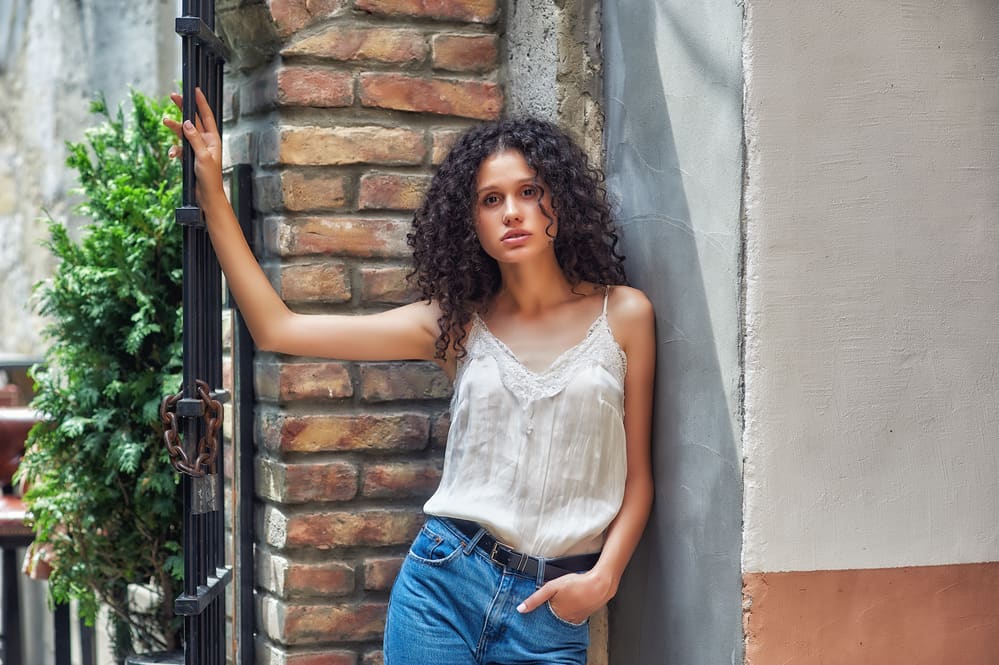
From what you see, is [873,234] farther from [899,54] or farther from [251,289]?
[251,289]

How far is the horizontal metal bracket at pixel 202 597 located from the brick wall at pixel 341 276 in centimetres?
14

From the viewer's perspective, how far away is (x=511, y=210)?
2.11 meters

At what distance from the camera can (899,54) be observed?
1977 mm

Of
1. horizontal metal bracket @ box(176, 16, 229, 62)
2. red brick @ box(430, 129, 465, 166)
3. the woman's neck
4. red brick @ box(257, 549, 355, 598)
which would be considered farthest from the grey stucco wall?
horizontal metal bracket @ box(176, 16, 229, 62)

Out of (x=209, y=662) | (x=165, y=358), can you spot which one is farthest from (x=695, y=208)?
(x=165, y=358)

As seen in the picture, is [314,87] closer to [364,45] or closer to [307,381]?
[364,45]

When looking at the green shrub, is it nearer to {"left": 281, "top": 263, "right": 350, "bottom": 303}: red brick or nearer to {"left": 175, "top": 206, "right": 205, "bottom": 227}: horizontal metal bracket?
{"left": 281, "top": 263, "right": 350, "bottom": 303}: red brick

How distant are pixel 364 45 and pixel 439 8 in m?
0.20

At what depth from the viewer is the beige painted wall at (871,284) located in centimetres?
192

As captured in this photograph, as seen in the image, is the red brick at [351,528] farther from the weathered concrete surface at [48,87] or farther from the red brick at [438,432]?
the weathered concrete surface at [48,87]

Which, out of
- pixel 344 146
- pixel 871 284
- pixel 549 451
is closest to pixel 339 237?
pixel 344 146

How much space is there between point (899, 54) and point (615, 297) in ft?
2.17

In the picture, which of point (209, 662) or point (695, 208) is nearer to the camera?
point (695, 208)

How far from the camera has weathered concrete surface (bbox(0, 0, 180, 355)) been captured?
22.0 ft
